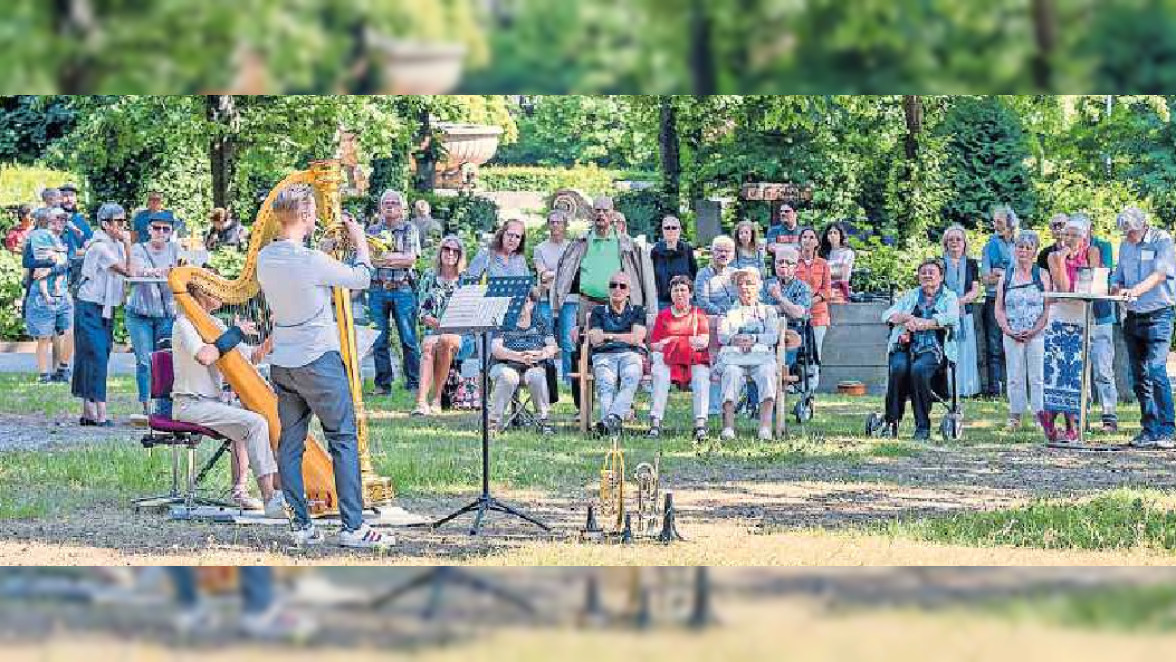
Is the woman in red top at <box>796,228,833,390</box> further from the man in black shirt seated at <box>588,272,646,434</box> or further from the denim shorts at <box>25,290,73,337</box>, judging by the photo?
the denim shorts at <box>25,290,73,337</box>

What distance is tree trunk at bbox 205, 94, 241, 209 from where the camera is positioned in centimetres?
2153

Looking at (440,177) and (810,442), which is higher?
(440,177)

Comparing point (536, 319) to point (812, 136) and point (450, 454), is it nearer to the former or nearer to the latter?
point (450, 454)

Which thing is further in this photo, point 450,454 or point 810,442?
point 810,442

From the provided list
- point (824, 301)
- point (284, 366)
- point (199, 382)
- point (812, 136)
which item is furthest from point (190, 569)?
point (812, 136)

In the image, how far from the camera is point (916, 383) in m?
13.2

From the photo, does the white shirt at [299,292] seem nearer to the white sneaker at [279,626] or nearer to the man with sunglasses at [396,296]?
the white sneaker at [279,626]

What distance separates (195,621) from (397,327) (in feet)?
30.9

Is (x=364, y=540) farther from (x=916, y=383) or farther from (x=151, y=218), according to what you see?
(x=151, y=218)

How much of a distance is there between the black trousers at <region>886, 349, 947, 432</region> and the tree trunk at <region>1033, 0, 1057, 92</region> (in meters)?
10.6

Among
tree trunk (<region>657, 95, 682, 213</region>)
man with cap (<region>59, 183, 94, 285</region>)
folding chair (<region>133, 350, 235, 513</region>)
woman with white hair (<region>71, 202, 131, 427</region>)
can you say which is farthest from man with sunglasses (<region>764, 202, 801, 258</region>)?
folding chair (<region>133, 350, 235, 513</region>)

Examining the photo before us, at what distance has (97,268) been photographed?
525 inches

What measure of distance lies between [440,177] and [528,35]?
20.6 m

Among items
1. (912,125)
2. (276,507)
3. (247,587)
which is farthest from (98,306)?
(912,125)
